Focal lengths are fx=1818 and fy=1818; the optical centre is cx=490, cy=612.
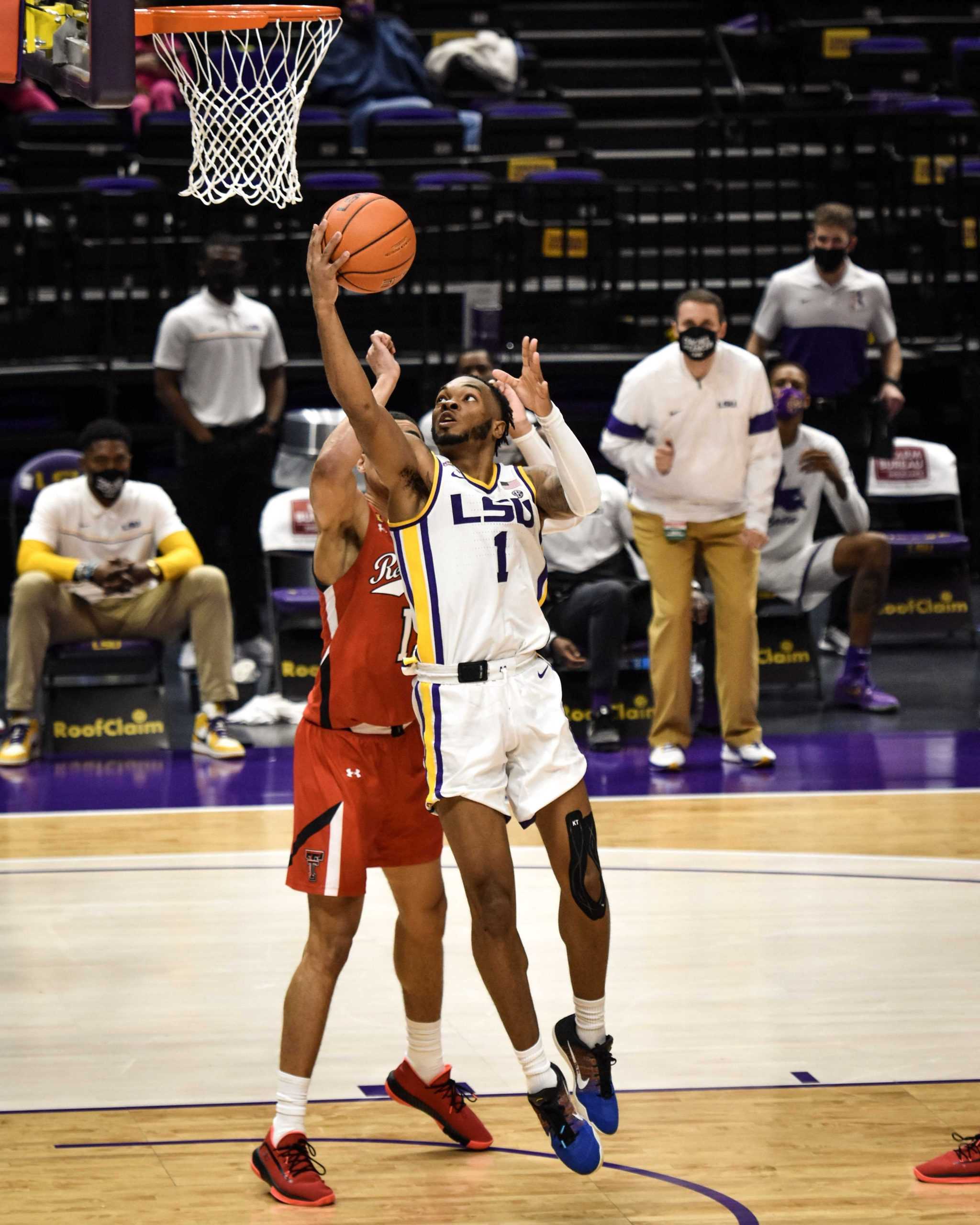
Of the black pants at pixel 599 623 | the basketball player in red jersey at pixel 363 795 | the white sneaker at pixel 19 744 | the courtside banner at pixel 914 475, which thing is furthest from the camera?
the courtside banner at pixel 914 475

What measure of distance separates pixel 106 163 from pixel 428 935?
8.84 metres

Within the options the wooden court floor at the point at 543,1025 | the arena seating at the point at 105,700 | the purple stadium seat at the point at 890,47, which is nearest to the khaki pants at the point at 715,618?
the wooden court floor at the point at 543,1025

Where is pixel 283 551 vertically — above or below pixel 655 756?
above

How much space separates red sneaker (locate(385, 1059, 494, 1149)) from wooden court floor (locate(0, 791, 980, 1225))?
0.06 meters

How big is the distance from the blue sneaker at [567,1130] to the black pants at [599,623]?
442cm

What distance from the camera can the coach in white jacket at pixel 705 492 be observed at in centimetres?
782

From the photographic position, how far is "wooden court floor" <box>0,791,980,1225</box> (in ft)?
13.1

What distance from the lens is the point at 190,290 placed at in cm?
1162

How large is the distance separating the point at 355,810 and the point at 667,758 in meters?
3.90

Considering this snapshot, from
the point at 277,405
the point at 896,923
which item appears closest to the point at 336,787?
the point at 896,923

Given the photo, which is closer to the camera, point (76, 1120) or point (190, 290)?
point (76, 1120)

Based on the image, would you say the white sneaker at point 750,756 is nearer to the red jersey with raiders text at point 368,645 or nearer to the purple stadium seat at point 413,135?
the red jersey with raiders text at point 368,645

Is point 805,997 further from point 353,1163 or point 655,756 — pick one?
point 655,756

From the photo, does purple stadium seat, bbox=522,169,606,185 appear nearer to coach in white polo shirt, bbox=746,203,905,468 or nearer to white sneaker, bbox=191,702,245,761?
coach in white polo shirt, bbox=746,203,905,468
